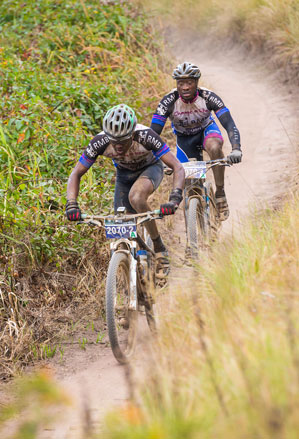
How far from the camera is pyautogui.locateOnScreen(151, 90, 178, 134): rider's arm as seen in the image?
280 inches

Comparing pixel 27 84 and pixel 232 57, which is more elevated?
pixel 232 57

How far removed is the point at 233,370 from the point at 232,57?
14.4 metres

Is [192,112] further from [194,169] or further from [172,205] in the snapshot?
[172,205]

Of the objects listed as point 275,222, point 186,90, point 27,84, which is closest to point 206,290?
point 275,222

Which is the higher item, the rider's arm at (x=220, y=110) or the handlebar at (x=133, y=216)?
the rider's arm at (x=220, y=110)

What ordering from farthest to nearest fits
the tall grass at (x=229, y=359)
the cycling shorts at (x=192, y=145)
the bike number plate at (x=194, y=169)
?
the cycling shorts at (x=192, y=145) < the bike number plate at (x=194, y=169) < the tall grass at (x=229, y=359)

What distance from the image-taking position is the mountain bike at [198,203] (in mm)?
6301

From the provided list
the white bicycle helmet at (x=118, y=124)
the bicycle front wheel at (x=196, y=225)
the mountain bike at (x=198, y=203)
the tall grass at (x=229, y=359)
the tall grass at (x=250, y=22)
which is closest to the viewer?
the tall grass at (x=229, y=359)

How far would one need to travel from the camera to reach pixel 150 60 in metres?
13.1

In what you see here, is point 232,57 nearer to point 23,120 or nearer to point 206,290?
point 23,120

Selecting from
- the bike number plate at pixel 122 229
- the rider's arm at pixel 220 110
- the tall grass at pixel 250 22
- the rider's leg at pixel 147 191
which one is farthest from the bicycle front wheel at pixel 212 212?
the tall grass at pixel 250 22

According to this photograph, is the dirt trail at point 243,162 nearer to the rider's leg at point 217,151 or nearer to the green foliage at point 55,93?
the rider's leg at point 217,151

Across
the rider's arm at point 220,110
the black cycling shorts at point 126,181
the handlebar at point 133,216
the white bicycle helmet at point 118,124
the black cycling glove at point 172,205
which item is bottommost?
the handlebar at point 133,216

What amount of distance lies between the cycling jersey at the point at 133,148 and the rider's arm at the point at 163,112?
1.42 m
